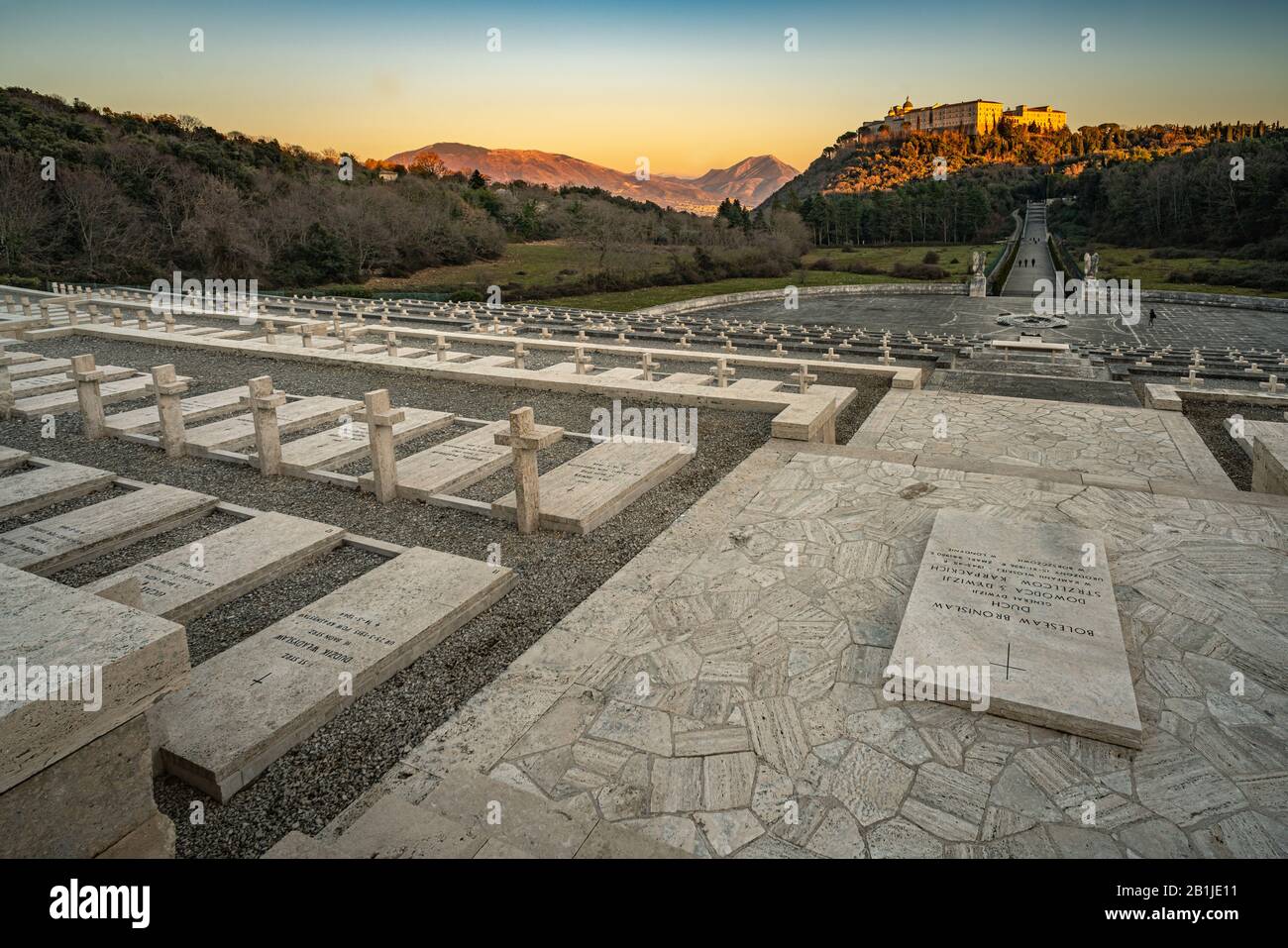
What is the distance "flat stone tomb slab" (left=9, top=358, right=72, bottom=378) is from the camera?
13.3 m

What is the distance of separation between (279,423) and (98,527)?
3787 mm

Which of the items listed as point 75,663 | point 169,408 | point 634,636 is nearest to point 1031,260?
point 169,408

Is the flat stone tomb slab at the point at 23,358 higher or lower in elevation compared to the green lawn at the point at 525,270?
lower

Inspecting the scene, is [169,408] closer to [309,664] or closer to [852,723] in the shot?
[309,664]

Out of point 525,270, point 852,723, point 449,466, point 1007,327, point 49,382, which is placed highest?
point 525,270

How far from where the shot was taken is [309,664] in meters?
4.73

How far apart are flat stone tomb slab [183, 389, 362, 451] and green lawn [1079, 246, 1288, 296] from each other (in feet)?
177

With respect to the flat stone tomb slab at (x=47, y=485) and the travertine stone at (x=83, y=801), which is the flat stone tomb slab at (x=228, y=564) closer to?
the flat stone tomb slab at (x=47, y=485)

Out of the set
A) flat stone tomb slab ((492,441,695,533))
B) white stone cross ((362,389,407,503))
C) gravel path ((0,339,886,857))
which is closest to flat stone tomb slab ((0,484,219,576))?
gravel path ((0,339,886,857))

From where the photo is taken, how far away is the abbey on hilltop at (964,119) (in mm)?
149000

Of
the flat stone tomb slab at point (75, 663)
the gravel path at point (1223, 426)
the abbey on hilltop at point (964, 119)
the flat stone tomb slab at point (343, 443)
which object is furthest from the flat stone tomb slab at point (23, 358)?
the abbey on hilltop at point (964, 119)

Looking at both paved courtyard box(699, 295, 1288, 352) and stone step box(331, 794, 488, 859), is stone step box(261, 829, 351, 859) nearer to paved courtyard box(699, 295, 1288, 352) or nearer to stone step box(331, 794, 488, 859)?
stone step box(331, 794, 488, 859)

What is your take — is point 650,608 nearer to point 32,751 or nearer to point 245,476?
point 32,751

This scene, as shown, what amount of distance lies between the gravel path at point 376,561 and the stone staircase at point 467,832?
0.31m
